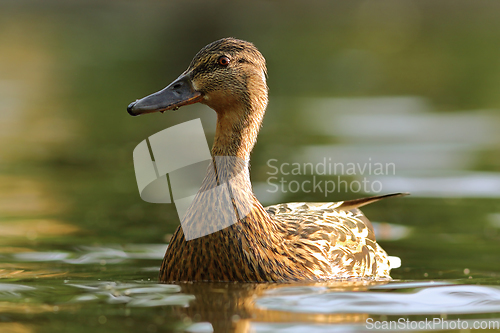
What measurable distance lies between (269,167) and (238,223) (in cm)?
609

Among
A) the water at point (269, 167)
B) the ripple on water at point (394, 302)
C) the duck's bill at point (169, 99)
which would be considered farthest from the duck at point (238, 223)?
the ripple on water at point (394, 302)

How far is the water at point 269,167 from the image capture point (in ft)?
18.9

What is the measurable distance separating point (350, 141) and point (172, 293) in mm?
8968

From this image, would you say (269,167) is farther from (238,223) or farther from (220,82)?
(238,223)

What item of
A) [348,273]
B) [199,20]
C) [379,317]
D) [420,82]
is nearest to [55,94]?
[420,82]

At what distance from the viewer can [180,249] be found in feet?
21.4

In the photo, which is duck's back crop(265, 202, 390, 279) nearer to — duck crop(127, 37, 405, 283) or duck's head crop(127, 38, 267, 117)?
duck crop(127, 37, 405, 283)

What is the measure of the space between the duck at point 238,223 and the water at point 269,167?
0.26m

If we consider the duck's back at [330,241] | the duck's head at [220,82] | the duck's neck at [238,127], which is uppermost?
the duck's head at [220,82]

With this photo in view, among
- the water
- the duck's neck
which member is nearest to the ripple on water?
the water

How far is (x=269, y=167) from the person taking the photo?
496 inches

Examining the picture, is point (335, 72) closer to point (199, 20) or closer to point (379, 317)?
point (199, 20)

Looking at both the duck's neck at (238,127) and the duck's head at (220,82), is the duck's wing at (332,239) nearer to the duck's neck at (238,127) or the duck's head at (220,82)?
the duck's neck at (238,127)

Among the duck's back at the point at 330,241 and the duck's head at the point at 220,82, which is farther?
the duck's back at the point at 330,241
